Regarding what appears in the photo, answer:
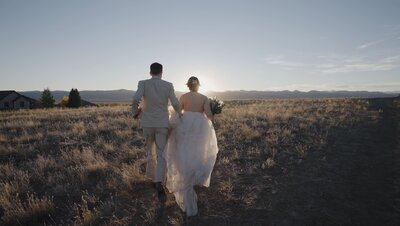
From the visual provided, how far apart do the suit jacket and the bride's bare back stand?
0.99 feet

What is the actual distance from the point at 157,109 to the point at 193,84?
873 millimetres

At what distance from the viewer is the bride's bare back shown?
702 centimetres

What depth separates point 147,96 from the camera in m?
6.73

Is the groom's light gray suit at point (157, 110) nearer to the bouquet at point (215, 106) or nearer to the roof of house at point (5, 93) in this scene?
the bouquet at point (215, 106)

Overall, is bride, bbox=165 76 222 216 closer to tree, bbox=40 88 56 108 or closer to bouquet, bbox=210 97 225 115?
bouquet, bbox=210 97 225 115

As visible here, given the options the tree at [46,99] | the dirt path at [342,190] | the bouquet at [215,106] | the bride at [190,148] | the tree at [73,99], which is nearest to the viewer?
the dirt path at [342,190]

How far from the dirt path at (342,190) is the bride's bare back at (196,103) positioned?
212 cm

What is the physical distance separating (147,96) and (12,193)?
10.5 feet

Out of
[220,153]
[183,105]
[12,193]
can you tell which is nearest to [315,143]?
[220,153]

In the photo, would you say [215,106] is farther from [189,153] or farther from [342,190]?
[342,190]

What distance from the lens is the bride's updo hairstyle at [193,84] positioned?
7.04m

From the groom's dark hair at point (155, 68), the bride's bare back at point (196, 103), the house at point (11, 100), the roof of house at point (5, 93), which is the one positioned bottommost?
the house at point (11, 100)

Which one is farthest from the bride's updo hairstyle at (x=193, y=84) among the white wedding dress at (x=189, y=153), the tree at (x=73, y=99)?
the tree at (x=73, y=99)

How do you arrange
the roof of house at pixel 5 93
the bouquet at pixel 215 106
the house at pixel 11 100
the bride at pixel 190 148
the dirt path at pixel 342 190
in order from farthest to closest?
the roof of house at pixel 5 93
the house at pixel 11 100
the bouquet at pixel 215 106
the bride at pixel 190 148
the dirt path at pixel 342 190
